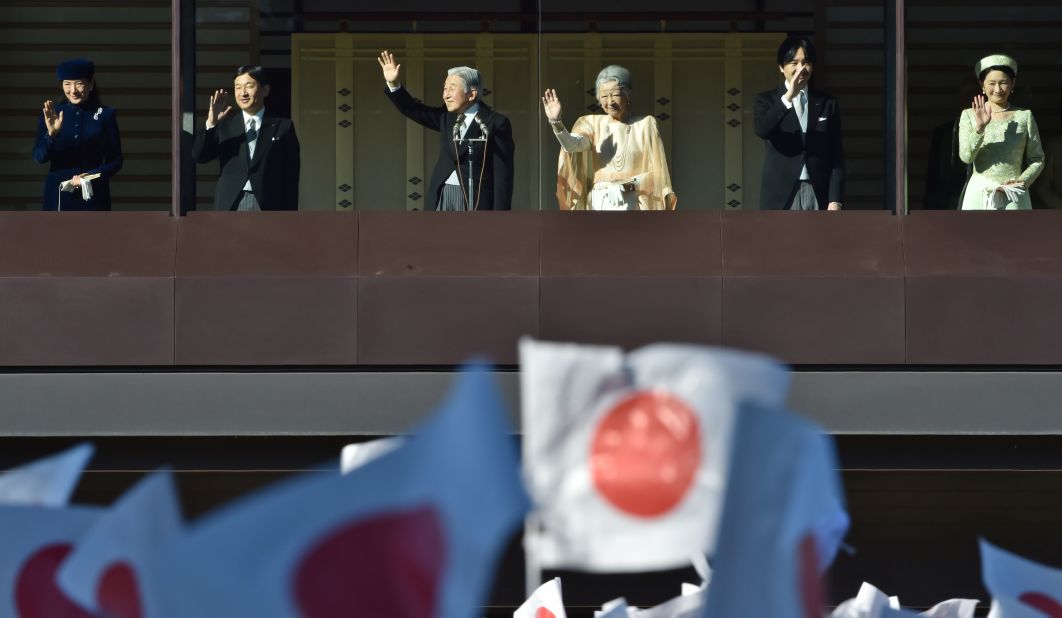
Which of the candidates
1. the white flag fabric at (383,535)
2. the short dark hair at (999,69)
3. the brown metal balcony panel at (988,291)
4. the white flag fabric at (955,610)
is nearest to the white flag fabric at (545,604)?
the white flag fabric at (955,610)

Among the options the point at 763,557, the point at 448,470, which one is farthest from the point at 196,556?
the point at 763,557

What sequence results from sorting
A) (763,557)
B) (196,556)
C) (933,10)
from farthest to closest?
1. (933,10)
2. (763,557)
3. (196,556)

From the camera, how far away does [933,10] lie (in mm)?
13891

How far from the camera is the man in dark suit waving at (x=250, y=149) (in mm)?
13125

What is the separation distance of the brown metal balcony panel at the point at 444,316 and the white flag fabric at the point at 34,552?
9.07 m

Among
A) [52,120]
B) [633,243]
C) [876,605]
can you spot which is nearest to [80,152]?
[52,120]

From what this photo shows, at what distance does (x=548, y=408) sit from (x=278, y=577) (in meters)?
2.38

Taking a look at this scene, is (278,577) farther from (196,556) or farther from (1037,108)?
(1037,108)

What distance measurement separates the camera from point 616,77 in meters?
12.7

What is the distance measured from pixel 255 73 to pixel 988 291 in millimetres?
4996

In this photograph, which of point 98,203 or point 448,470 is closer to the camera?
point 448,470

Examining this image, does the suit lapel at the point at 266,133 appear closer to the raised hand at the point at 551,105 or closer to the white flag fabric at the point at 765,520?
the raised hand at the point at 551,105

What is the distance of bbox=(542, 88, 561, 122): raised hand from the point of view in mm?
12727

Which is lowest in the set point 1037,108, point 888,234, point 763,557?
point 763,557
